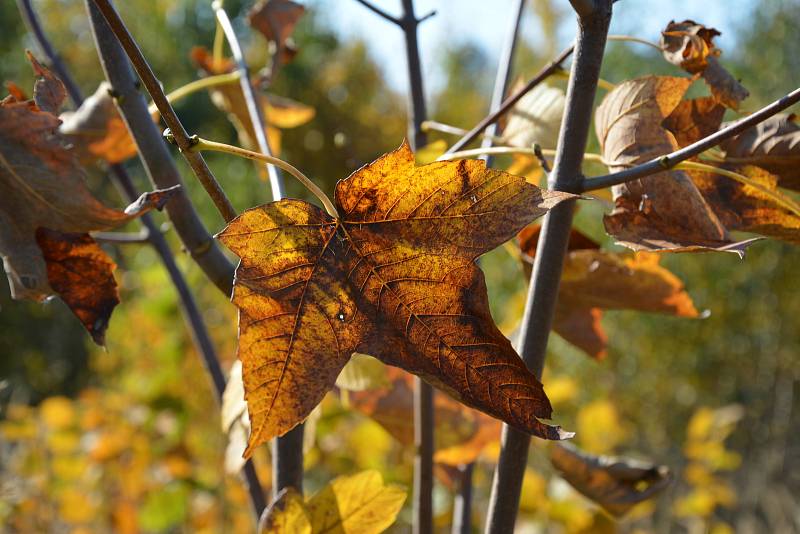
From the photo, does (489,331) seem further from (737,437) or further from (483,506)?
(737,437)

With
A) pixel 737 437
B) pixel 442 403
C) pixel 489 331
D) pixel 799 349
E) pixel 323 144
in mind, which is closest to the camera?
pixel 489 331

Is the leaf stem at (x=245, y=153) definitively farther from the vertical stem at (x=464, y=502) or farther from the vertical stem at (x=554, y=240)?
the vertical stem at (x=464, y=502)

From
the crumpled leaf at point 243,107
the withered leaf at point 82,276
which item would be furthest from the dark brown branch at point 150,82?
the crumpled leaf at point 243,107

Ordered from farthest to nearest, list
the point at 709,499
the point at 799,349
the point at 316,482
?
the point at 799,349
the point at 709,499
the point at 316,482

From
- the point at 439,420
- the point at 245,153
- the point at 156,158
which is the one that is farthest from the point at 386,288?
the point at 439,420

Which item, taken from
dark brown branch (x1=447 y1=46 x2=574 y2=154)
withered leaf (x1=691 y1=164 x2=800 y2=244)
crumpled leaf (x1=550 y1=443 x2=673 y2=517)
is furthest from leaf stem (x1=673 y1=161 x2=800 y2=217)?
crumpled leaf (x1=550 y1=443 x2=673 y2=517)

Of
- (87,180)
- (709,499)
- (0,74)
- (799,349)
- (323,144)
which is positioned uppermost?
(0,74)

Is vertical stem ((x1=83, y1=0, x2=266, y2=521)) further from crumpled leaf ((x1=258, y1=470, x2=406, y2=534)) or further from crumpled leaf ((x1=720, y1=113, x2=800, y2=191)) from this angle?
crumpled leaf ((x1=720, y1=113, x2=800, y2=191))

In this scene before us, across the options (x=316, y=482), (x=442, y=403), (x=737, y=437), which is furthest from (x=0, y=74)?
(x=442, y=403)
